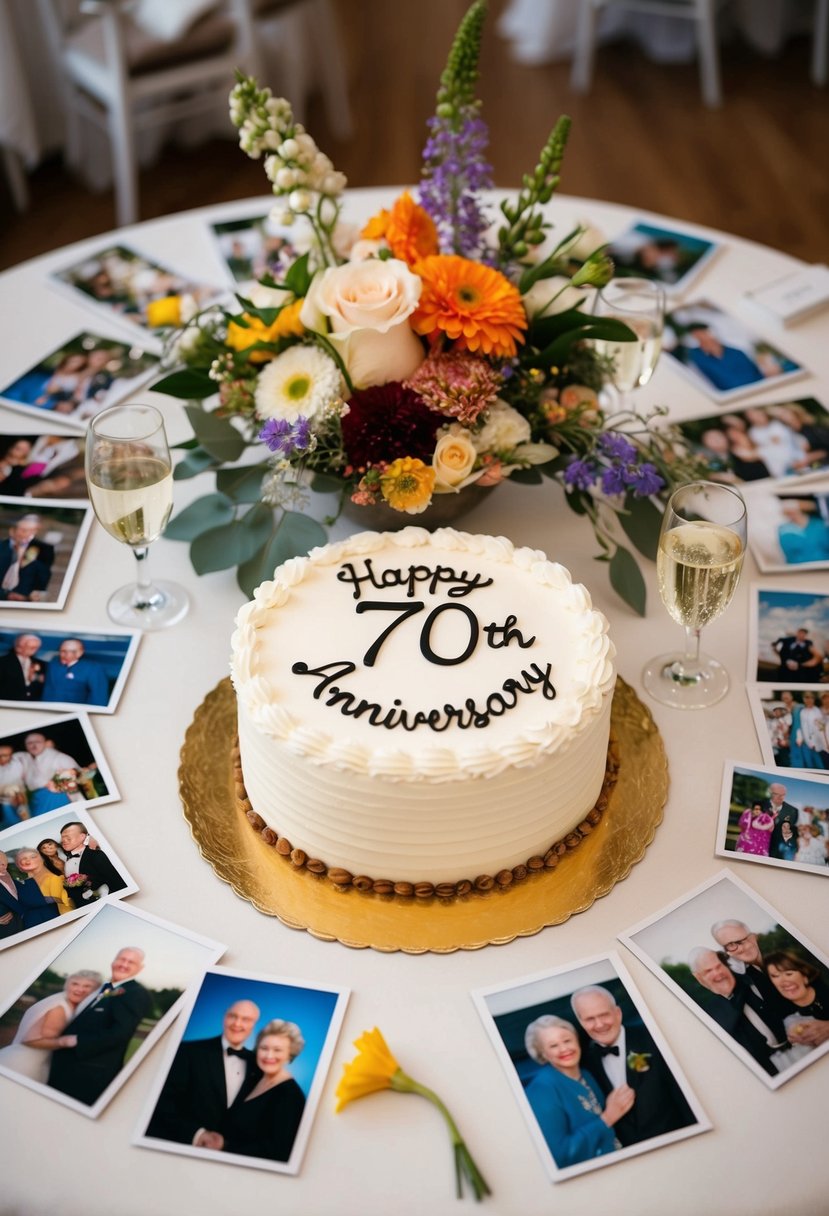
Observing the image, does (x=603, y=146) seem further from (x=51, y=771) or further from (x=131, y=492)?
(x=51, y=771)

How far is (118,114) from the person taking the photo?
12.7 feet

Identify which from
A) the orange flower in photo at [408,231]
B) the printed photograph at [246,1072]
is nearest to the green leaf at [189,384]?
the orange flower in photo at [408,231]

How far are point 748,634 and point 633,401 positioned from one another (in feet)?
1.77

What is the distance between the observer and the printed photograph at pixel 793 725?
154cm

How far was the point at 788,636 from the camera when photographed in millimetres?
1719

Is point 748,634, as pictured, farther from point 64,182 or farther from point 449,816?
point 64,182

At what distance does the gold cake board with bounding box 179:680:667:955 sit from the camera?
1348 mm

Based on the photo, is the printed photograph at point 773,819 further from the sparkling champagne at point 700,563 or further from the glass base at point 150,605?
the glass base at point 150,605

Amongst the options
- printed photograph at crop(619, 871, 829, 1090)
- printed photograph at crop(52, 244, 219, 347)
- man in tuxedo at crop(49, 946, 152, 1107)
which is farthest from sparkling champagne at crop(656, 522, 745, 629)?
printed photograph at crop(52, 244, 219, 347)

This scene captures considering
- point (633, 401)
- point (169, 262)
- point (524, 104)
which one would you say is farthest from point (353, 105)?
point (633, 401)

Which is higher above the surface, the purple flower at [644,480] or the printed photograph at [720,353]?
the printed photograph at [720,353]

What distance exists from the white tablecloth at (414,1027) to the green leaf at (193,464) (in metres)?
0.12

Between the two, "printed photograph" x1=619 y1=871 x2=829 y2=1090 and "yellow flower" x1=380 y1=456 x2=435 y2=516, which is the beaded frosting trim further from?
"yellow flower" x1=380 y1=456 x2=435 y2=516

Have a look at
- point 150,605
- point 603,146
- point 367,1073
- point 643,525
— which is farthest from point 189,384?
point 603,146
